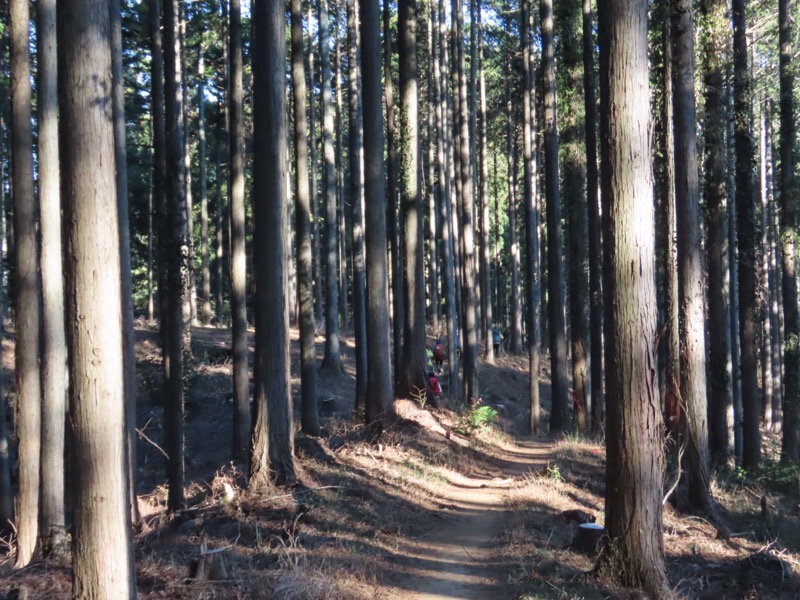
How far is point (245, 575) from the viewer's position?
7.46m

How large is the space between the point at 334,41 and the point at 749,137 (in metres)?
19.9

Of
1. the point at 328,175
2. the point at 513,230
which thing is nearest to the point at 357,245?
the point at 328,175

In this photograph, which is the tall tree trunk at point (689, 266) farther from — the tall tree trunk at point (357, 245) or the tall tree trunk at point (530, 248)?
the tall tree trunk at point (530, 248)

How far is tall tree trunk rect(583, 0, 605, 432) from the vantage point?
18547mm

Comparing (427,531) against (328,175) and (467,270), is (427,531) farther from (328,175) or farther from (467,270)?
(328,175)

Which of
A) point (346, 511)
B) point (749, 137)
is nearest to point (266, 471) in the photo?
point (346, 511)

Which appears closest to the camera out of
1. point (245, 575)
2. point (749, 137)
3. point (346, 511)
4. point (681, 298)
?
point (245, 575)

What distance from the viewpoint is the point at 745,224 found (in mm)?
17391

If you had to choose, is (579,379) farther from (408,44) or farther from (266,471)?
(266,471)

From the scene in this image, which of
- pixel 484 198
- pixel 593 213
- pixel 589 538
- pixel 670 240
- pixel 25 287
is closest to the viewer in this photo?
pixel 589 538

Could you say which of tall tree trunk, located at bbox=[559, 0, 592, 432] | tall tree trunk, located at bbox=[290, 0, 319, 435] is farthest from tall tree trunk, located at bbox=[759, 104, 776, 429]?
tall tree trunk, located at bbox=[290, 0, 319, 435]

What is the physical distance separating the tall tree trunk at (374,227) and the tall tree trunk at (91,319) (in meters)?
9.58

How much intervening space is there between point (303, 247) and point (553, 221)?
666 centimetres

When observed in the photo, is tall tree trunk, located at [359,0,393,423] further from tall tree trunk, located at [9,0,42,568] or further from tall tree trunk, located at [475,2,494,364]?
tall tree trunk, located at [475,2,494,364]
